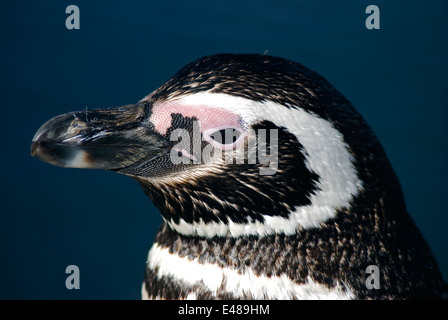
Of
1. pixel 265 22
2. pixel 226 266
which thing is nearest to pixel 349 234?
pixel 226 266

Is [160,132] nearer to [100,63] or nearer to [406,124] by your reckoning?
[100,63]

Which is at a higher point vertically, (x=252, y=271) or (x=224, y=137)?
(x=224, y=137)

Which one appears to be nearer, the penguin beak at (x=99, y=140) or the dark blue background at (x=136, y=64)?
the penguin beak at (x=99, y=140)

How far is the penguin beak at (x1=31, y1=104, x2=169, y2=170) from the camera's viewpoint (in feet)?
2.75

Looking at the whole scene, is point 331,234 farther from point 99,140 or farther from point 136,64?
point 136,64

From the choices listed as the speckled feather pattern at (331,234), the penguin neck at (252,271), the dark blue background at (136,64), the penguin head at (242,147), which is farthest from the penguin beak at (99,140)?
the dark blue background at (136,64)

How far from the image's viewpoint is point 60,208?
211 inches

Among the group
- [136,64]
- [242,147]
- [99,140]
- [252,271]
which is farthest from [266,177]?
[136,64]

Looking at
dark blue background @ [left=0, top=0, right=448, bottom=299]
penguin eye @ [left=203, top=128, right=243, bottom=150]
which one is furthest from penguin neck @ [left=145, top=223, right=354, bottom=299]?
dark blue background @ [left=0, top=0, right=448, bottom=299]

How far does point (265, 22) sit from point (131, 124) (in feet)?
13.3

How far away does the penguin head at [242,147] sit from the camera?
2.76 feet

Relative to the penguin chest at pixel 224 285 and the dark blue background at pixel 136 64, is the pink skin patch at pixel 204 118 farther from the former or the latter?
the dark blue background at pixel 136 64

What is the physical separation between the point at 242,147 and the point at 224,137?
0.13 feet

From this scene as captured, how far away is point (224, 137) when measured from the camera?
85 centimetres
